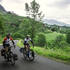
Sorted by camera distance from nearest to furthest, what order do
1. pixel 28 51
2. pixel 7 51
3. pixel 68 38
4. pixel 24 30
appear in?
pixel 7 51, pixel 28 51, pixel 24 30, pixel 68 38

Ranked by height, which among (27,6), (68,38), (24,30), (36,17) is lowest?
(68,38)

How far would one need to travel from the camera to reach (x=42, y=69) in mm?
9852

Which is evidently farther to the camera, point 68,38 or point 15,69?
point 68,38

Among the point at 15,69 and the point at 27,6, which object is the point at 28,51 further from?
the point at 27,6

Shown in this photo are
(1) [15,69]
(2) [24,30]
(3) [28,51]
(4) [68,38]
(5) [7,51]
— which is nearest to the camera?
(1) [15,69]

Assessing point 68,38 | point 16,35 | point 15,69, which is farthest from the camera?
point 16,35

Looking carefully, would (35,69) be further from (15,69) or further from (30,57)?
(30,57)

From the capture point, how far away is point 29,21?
50.5m

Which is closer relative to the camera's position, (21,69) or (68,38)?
(21,69)

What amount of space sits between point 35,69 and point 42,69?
17.2 inches

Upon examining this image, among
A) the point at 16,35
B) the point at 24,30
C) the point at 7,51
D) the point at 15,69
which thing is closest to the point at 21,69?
the point at 15,69

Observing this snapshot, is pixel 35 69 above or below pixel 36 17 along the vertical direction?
below

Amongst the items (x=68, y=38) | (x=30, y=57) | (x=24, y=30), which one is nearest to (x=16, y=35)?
(x=68, y=38)

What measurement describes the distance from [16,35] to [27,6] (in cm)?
4977
